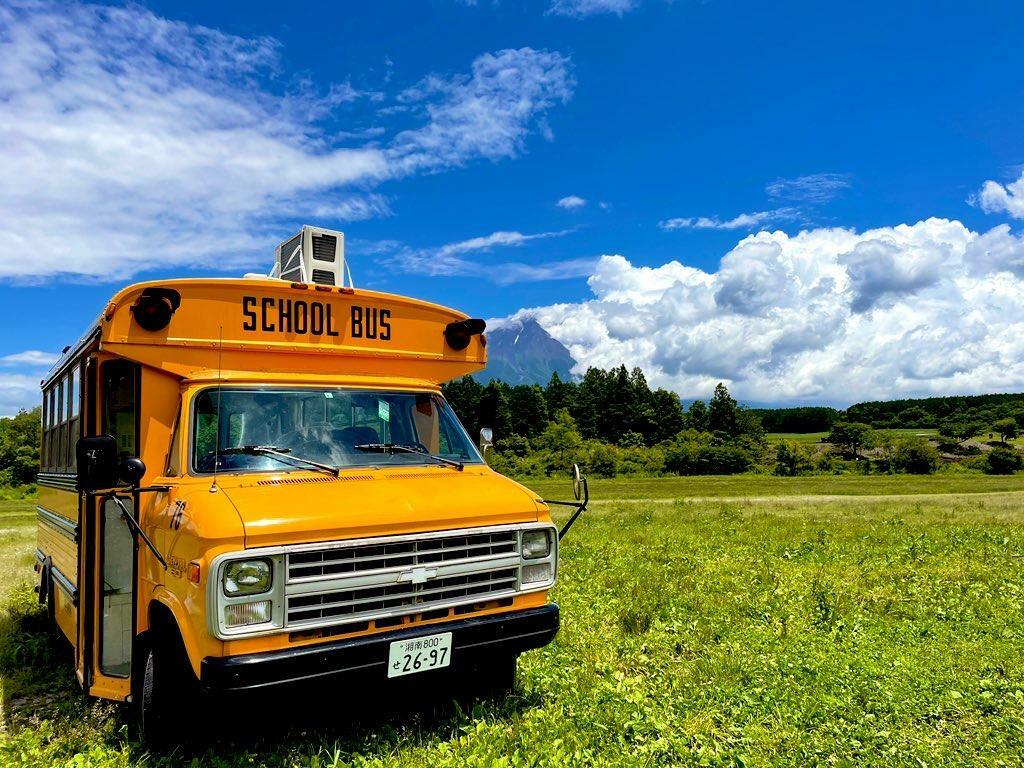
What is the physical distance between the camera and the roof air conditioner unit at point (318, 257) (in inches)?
294

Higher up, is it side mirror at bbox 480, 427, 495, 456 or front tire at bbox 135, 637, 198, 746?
side mirror at bbox 480, 427, 495, 456

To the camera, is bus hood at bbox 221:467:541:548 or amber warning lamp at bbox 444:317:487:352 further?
amber warning lamp at bbox 444:317:487:352

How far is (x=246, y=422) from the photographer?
19.4 ft

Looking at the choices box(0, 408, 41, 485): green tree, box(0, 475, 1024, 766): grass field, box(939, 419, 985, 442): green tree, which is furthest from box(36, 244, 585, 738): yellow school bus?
box(939, 419, 985, 442): green tree

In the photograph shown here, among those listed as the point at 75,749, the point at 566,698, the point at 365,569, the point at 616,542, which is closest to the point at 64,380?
the point at 75,749

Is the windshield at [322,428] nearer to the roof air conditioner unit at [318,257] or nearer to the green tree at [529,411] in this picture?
the roof air conditioner unit at [318,257]

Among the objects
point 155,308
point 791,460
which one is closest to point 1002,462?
point 791,460

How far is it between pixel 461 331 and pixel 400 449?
1.50 meters

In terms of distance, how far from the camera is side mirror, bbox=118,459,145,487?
528 cm

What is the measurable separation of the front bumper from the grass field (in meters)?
0.29

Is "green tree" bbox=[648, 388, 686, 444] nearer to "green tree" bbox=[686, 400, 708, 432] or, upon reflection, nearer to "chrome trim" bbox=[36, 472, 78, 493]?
"green tree" bbox=[686, 400, 708, 432]

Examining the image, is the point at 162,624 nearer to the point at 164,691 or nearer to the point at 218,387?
the point at 164,691

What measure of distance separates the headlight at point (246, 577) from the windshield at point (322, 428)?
1054 millimetres

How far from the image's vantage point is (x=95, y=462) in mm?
5281
